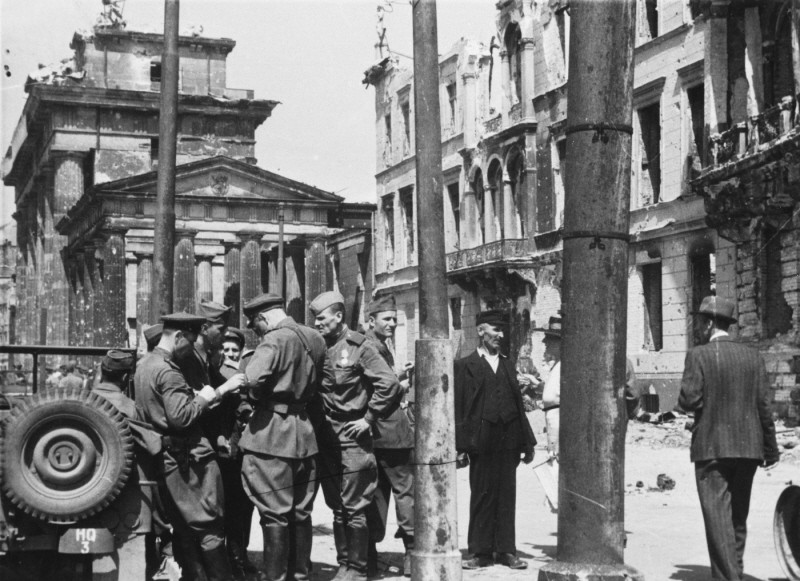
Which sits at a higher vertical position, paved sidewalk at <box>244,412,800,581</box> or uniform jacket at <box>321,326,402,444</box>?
uniform jacket at <box>321,326,402,444</box>

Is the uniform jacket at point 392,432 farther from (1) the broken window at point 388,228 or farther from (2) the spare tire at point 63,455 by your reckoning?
(1) the broken window at point 388,228

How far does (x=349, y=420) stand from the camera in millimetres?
9109

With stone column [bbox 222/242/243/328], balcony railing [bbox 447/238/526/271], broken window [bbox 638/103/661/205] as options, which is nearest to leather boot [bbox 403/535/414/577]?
broken window [bbox 638/103/661/205]

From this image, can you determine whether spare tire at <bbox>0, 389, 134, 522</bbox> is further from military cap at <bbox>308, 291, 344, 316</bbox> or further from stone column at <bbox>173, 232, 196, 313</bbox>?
stone column at <bbox>173, 232, 196, 313</bbox>

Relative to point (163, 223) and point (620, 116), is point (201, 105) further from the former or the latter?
point (620, 116)

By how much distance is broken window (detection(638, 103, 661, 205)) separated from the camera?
27.3m

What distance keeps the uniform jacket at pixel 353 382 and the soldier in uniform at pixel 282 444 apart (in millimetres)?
612

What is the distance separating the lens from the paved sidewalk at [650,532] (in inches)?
364

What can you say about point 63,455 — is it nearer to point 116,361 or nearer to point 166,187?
point 116,361

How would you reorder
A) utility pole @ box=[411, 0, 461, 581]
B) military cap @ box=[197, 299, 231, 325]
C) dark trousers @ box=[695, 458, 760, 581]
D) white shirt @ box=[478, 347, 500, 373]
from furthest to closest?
white shirt @ box=[478, 347, 500, 373] → military cap @ box=[197, 299, 231, 325] → utility pole @ box=[411, 0, 461, 581] → dark trousers @ box=[695, 458, 760, 581]

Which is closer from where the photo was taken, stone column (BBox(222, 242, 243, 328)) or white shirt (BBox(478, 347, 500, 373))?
white shirt (BBox(478, 347, 500, 373))

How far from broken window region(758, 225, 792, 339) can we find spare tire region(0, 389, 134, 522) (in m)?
17.1

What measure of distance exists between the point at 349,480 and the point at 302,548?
29.0 inches

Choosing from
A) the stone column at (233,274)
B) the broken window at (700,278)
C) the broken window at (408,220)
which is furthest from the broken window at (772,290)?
the stone column at (233,274)
